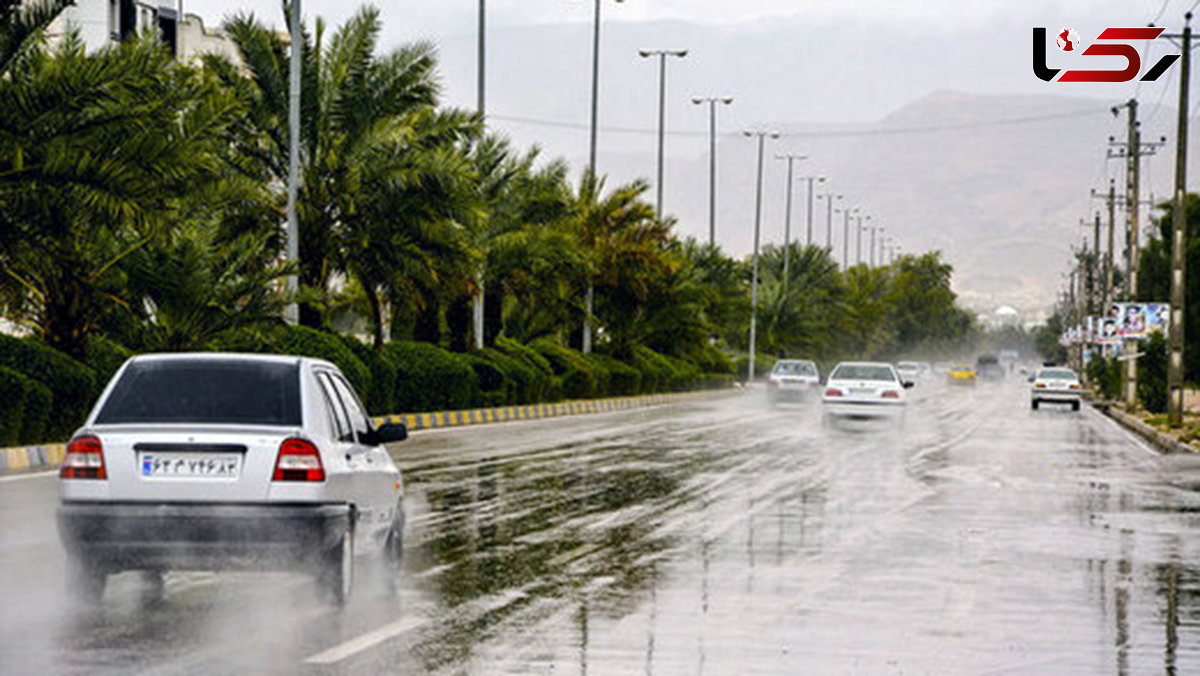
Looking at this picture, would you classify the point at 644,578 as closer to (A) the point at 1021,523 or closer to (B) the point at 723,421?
(A) the point at 1021,523

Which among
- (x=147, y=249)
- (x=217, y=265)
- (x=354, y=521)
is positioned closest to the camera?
(x=354, y=521)

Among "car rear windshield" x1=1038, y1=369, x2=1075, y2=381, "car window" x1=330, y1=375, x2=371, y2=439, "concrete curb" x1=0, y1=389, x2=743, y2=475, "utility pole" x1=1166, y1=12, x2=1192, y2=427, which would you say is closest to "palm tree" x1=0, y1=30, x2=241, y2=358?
"concrete curb" x1=0, y1=389, x2=743, y2=475

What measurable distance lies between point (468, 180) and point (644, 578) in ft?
84.2

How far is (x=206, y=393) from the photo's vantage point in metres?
11.1

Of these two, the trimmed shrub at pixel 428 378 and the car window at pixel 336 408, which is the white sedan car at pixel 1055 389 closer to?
the trimmed shrub at pixel 428 378

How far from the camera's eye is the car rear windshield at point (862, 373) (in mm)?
45594

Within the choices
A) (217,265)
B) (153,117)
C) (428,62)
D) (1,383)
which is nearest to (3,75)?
(153,117)

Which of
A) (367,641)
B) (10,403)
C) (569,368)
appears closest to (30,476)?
(10,403)

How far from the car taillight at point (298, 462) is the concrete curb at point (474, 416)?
5.92 metres

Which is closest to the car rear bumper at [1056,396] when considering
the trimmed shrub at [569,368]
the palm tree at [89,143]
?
the trimmed shrub at [569,368]

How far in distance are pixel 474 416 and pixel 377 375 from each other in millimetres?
5636

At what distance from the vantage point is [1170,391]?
43.1 m

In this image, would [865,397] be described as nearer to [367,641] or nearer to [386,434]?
[386,434]

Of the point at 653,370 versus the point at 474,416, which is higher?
the point at 653,370
